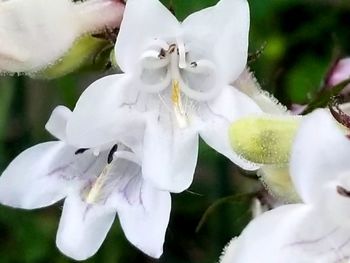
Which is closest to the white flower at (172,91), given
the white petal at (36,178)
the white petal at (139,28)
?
the white petal at (139,28)

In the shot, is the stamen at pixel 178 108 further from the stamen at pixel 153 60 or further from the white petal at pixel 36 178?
the white petal at pixel 36 178

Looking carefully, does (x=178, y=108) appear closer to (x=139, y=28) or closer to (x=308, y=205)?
(x=139, y=28)

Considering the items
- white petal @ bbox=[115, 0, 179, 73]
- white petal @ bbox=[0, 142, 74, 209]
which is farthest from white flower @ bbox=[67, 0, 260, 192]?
white petal @ bbox=[0, 142, 74, 209]

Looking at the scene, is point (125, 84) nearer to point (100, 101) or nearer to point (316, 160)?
point (100, 101)

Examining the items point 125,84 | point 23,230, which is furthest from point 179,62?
point 23,230

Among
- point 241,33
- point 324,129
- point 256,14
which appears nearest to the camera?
point 324,129

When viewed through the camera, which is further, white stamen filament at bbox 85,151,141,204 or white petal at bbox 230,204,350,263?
white stamen filament at bbox 85,151,141,204

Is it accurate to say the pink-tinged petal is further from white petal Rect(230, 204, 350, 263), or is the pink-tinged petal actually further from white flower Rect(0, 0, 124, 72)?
white petal Rect(230, 204, 350, 263)

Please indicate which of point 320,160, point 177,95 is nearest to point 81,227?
point 177,95
